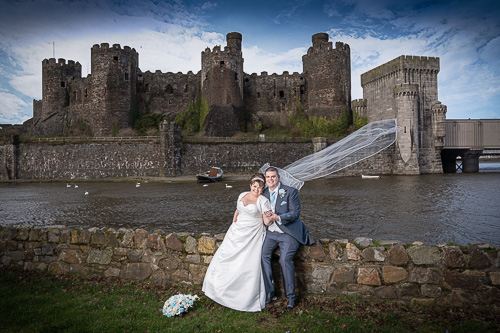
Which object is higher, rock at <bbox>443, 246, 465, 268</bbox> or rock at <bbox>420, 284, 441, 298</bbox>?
rock at <bbox>443, 246, 465, 268</bbox>

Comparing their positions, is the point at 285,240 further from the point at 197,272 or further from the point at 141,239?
the point at 141,239

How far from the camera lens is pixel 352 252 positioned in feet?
15.8

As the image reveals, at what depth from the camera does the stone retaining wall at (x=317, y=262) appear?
4.39 m

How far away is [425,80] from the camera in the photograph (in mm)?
40719

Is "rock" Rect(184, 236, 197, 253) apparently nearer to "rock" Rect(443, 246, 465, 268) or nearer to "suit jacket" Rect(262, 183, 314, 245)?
"suit jacket" Rect(262, 183, 314, 245)

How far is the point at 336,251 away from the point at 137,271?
3360 millimetres

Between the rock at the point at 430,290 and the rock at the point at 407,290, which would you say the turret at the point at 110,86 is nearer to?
the rock at the point at 407,290

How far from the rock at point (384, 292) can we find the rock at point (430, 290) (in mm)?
389

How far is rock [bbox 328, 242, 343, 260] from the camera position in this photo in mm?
4840

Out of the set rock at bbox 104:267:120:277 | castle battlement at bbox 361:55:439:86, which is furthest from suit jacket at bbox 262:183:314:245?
castle battlement at bbox 361:55:439:86

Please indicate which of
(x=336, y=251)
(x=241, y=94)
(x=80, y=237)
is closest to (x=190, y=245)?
(x=80, y=237)

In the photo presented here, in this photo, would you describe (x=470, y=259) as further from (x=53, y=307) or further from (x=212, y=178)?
(x=212, y=178)

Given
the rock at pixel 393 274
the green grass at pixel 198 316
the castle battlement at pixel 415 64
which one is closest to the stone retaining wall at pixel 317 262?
the rock at pixel 393 274

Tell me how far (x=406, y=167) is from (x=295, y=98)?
19004mm
